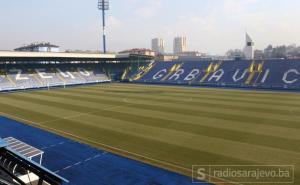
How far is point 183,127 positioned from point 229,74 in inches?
1749

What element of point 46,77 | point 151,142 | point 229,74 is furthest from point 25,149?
point 229,74

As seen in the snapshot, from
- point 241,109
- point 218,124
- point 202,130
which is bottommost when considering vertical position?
point 202,130

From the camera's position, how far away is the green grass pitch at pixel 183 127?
1802cm

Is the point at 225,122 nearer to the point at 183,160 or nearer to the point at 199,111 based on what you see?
the point at 199,111

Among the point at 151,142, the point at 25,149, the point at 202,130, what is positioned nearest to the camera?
the point at 25,149

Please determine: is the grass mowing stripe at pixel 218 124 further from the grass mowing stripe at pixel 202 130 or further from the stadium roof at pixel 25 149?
the stadium roof at pixel 25 149

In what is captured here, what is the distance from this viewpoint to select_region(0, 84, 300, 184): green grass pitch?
18.0m

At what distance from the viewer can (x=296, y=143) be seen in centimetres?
1986

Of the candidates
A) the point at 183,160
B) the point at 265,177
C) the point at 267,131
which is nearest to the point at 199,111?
the point at 267,131

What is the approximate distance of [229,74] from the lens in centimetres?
6525

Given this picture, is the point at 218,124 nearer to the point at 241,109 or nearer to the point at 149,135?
the point at 149,135

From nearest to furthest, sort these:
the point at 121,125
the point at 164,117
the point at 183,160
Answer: the point at 183,160
the point at 121,125
the point at 164,117

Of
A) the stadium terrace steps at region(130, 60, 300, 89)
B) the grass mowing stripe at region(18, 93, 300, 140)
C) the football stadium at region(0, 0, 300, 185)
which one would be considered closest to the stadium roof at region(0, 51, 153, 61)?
the stadium terrace steps at region(130, 60, 300, 89)

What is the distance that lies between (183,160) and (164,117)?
37.5 feet
